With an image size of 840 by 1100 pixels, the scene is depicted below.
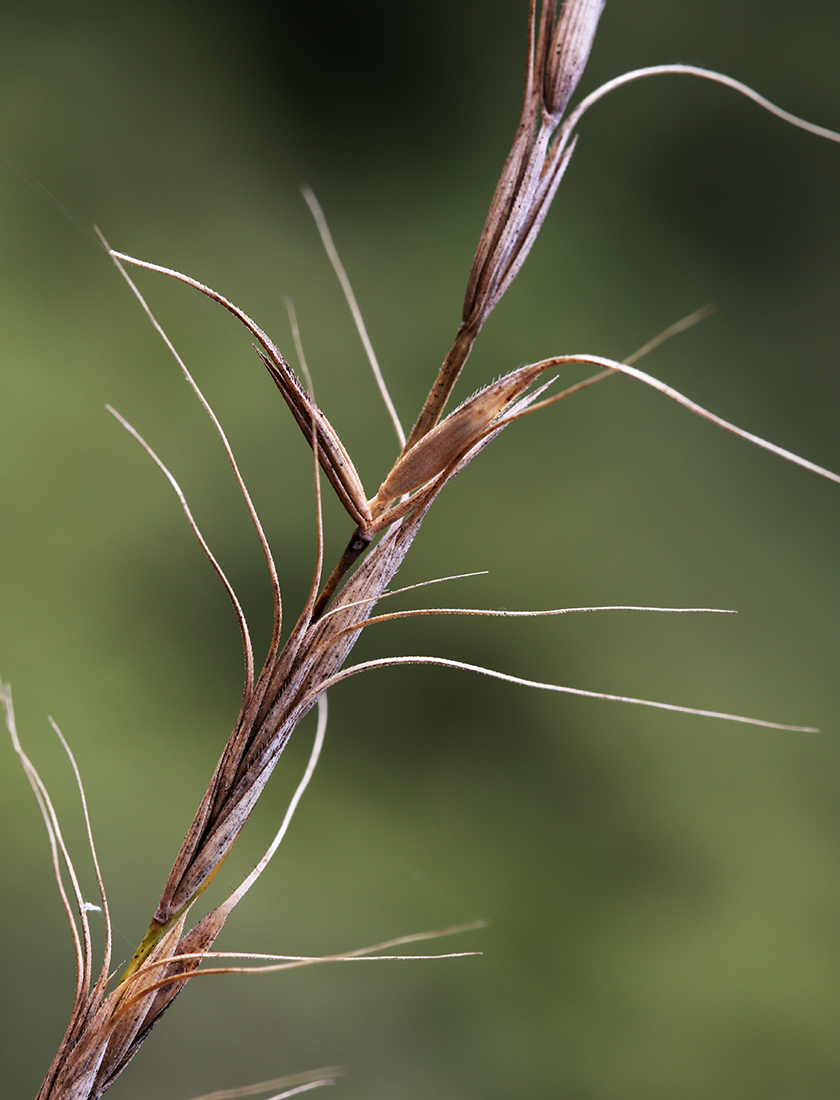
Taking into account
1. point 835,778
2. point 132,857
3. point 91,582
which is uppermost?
point 91,582

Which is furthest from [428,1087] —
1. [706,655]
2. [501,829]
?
[706,655]

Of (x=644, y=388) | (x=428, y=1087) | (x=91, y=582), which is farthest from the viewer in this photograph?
(x=644, y=388)

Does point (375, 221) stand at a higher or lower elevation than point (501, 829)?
higher

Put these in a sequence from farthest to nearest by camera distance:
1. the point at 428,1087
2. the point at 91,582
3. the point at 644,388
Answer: the point at 644,388 → the point at 91,582 → the point at 428,1087

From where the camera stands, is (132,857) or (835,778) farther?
(835,778)

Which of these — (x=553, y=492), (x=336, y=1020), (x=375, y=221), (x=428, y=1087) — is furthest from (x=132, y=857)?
(x=375, y=221)

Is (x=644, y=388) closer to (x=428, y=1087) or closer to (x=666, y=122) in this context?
(x=666, y=122)
